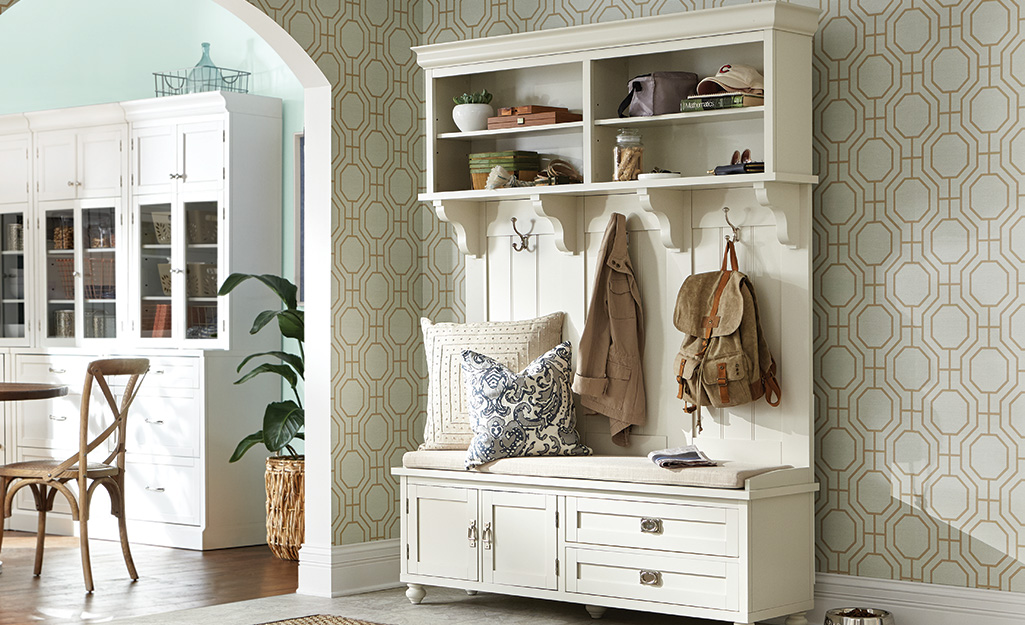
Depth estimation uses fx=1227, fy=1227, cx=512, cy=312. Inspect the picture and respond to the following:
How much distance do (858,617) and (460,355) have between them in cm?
180

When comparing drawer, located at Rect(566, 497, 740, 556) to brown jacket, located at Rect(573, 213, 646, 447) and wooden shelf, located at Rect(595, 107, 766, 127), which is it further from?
wooden shelf, located at Rect(595, 107, 766, 127)

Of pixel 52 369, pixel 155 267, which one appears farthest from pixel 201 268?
pixel 52 369

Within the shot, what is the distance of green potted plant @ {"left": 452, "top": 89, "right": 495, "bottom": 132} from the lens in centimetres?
490

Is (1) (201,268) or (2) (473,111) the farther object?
(1) (201,268)

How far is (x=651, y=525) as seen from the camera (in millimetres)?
4195

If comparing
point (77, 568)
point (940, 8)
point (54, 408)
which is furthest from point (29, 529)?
point (940, 8)

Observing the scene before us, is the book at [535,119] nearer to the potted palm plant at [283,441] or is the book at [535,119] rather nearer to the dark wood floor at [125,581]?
the potted palm plant at [283,441]

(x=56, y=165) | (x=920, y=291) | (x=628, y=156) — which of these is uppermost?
(x=56, y=165)

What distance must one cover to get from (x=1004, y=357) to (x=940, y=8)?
3.95ft

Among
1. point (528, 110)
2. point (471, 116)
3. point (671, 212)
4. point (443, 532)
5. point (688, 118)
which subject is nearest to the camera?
point (688, 118)

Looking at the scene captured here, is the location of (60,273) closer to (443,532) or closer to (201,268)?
(201,268)

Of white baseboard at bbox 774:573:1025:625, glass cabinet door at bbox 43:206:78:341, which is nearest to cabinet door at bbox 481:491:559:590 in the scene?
white baseboard at bbox 774:573:1025:625

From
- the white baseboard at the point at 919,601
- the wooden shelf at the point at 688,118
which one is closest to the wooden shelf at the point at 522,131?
the wooden shelf at the point at 688,118

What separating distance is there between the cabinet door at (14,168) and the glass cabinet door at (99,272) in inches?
19.9
